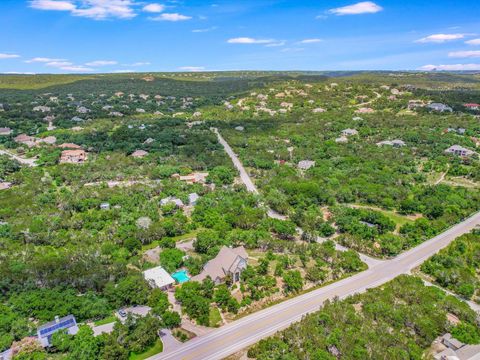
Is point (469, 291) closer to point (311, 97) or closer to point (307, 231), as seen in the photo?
point (307, 231)

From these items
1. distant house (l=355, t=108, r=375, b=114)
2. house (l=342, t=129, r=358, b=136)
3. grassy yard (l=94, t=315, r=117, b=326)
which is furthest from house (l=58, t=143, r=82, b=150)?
distant house (l=355, t=108, r=375, b=114)

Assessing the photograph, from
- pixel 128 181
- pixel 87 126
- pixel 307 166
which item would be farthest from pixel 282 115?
pixel 128 181

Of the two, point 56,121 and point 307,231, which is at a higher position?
point 56,121

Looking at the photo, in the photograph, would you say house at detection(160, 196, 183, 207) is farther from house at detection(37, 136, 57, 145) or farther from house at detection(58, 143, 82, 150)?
house at detection(37, 136, 57, 145)

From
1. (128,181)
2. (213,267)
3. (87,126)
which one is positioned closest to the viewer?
(213,267)

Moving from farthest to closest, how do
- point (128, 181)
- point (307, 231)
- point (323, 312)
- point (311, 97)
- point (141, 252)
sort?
point (311, 97)
point (128, 181)
point (307, 231)
point (141, 252)
point (323, 312)

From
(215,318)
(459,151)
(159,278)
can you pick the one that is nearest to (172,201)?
(159,278)

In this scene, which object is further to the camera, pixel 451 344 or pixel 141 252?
pixel 141 252
